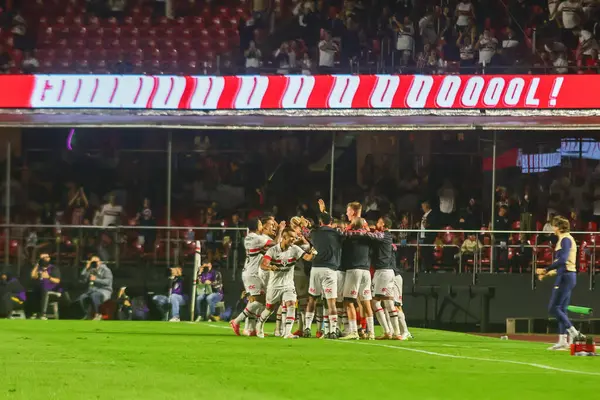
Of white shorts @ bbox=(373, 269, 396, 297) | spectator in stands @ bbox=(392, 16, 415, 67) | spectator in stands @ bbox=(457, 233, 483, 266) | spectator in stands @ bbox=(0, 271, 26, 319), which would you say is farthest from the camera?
spectator in stands @ bbox=(392, 16, 415, 67)

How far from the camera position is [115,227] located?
31312 mm

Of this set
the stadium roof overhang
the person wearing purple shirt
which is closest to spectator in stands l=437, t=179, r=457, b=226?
the stadium roof overhang

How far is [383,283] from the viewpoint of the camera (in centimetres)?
2231

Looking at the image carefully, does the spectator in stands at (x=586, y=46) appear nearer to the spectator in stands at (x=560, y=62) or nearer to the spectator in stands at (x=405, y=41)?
the spectator in stands at (x=560, y=62)

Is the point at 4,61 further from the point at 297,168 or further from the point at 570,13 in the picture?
the point at 570,13

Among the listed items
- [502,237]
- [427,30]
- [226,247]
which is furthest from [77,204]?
[502,237]

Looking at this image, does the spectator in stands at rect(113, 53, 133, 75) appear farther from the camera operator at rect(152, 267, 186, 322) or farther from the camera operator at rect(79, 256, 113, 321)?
the camera operator at rect(152, 267, 186, 322)

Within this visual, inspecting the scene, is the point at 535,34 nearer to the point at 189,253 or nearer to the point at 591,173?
the point at 591,173

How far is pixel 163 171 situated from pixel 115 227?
4.00 metres

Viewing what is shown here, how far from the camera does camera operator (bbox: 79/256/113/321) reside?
98.3ft

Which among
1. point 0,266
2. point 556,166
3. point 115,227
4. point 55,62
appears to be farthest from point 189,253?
point 556,166

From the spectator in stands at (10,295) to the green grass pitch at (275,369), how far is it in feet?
27.6

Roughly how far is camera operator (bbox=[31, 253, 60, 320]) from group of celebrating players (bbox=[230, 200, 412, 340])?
348 inches

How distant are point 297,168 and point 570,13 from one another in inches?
304
